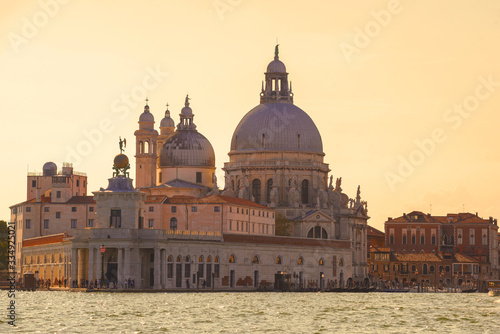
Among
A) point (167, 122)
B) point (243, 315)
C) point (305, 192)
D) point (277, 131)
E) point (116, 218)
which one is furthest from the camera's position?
point (167, 122)

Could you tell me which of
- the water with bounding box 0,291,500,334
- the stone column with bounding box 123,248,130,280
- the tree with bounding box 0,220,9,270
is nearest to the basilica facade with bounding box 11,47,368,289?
the stone column with bounding box 123,248,130,280

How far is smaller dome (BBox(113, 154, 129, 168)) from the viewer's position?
141500 millimetres

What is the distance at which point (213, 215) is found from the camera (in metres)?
153

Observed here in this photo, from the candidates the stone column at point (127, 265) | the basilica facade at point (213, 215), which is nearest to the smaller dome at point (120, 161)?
the basilica facade at point (213, 215)

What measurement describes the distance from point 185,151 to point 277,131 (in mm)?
10583

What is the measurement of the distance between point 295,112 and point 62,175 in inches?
1074

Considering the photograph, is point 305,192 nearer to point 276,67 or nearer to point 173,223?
point 276,67

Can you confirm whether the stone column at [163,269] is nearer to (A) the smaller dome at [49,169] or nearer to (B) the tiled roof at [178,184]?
(B) the tiled roof at [178,184]

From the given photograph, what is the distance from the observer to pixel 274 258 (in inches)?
6112

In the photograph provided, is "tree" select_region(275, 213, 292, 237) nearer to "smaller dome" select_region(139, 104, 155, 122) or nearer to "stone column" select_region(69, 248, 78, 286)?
"smaller dome" select_region(139, 104, 155, 122)

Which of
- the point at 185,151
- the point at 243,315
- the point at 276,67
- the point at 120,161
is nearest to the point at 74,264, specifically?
the point at 120,161

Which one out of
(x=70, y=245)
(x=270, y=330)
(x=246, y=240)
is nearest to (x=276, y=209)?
(x=246, y=240)

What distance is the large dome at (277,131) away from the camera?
173375mm

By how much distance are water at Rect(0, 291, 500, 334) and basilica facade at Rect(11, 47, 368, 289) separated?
1761cm
